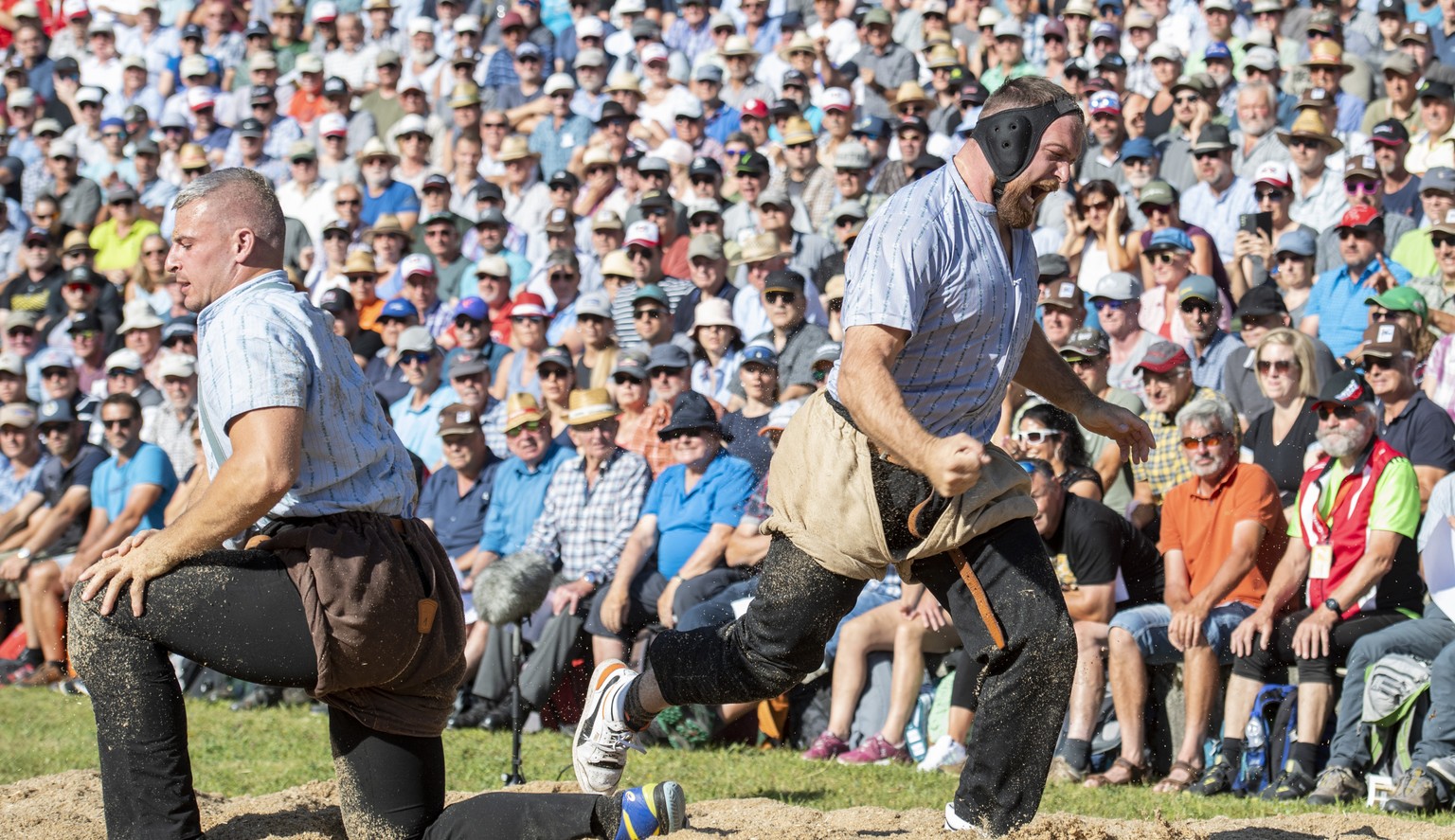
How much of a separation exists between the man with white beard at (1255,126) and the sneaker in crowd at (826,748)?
5.79 m

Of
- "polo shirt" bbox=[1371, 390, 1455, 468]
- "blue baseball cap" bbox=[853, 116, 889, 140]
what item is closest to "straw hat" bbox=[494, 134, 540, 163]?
"blue baseball cap" bbox=[853, 116, 889, 140]

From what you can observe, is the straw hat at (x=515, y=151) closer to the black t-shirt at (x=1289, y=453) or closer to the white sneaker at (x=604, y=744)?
the black t-shirt at (x=1289, y=453)

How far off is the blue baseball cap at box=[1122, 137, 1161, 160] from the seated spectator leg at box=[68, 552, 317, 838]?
28.4 feet

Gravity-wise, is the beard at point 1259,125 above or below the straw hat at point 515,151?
below

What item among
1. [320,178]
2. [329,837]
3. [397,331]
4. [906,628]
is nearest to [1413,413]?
[906,628]

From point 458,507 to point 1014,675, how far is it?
676 centimetres

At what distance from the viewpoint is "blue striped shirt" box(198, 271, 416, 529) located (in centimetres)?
429

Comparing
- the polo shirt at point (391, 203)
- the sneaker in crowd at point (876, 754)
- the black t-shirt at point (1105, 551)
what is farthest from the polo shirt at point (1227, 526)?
the polo shirt at point (391, 203)

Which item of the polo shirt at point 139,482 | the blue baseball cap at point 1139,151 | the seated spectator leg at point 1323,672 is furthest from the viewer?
the polo shirt at point 139,482

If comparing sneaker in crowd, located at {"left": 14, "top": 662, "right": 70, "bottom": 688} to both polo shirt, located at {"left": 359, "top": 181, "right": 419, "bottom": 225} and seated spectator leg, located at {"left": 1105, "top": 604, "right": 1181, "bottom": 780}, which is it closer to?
polo shirt, located at {"left": 359, "top": 181, "right": 419, "bottom": 225}

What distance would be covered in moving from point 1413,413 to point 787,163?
6.33m

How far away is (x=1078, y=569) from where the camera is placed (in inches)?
318

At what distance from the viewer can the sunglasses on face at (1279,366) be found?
28.9 feet

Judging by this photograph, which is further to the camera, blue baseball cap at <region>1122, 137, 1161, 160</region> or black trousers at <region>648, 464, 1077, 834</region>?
blue baseball cap at <region>1122, 137, 1161, 160</region>
